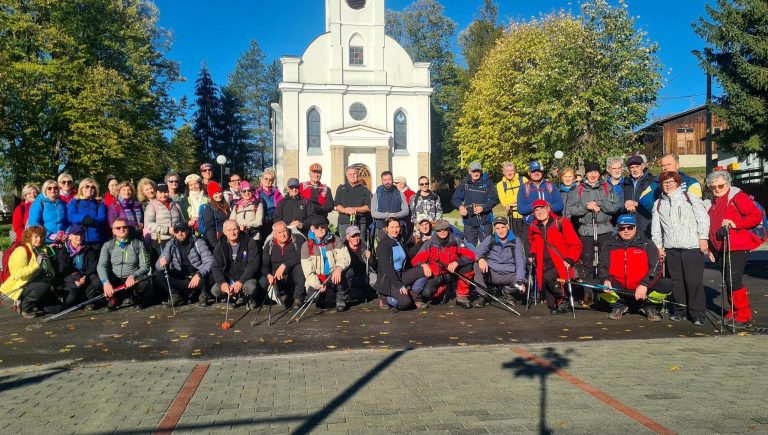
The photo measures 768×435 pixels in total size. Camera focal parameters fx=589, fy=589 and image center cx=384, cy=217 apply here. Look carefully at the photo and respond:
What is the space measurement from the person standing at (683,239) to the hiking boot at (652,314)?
21 cm

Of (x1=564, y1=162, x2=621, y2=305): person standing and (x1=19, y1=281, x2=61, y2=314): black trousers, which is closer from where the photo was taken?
(x1=19, y1=281, x2=61, y2=314): black trousers

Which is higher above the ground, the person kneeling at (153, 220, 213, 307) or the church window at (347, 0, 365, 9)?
the church window at (347, 0, 365, 9)

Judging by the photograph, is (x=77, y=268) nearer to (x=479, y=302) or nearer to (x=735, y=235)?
(x=479, y=302)

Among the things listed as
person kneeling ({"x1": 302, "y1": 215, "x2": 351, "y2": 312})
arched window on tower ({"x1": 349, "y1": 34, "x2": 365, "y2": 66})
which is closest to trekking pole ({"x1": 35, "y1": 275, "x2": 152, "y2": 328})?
person kneeling ({"x1": 302, "y1": 215, "x2": 351, "y2": 312})

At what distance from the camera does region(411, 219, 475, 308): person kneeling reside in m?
8.92

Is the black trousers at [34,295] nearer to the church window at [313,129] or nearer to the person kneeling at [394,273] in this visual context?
the person kneeling at [394,273]

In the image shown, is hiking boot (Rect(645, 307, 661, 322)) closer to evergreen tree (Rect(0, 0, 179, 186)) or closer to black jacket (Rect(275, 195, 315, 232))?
black jacket (Rect(275, 195, 315, 232))

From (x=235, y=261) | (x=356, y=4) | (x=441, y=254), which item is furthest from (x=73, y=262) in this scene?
(x=356, y=4)

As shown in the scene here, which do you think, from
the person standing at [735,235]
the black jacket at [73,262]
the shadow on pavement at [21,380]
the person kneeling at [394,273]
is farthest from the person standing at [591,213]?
the black jacket at [73,262]

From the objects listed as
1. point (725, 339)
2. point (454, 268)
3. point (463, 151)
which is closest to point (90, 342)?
point (454, 268)

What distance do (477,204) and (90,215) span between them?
639 centimetres

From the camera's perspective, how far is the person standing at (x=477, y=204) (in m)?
10.3

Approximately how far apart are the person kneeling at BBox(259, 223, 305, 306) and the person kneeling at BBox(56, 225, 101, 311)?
2.59m

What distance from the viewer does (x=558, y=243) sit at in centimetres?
859
